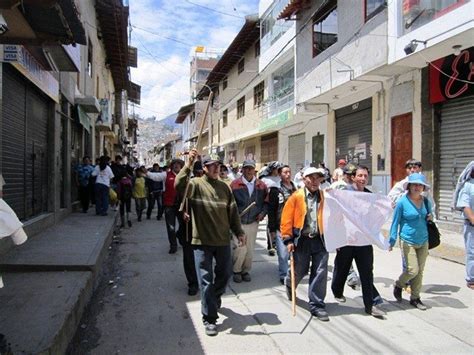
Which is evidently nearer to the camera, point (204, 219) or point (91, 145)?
point (204, 219)

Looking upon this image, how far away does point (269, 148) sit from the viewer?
24.9 meters

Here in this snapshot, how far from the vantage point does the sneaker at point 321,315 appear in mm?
4523

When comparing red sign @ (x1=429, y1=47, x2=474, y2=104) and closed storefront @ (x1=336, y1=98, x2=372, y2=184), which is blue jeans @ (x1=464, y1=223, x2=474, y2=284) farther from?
closed storefront @ (x1=336, y1=98, x2=372, y2=184)

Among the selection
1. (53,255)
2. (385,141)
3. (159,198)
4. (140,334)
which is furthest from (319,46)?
(140,334)

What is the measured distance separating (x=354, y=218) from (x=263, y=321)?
1572 mm

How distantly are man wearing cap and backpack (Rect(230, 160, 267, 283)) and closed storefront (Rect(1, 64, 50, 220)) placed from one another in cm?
382

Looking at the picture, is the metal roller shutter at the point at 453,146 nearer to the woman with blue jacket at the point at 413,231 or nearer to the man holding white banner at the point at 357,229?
the woman with blue jacket at the point at 413,231

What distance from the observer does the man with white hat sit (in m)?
4.66

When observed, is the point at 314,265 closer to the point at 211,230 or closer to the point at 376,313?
the point at 376,313

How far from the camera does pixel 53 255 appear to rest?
6199 millimetres

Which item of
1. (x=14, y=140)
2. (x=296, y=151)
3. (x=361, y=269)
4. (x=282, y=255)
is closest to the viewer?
(x=361, y=269)

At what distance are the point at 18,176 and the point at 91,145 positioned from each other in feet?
34.4

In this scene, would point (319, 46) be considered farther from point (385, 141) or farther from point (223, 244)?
point (223, 244)

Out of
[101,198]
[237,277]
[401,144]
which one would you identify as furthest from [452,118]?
[101,198]
